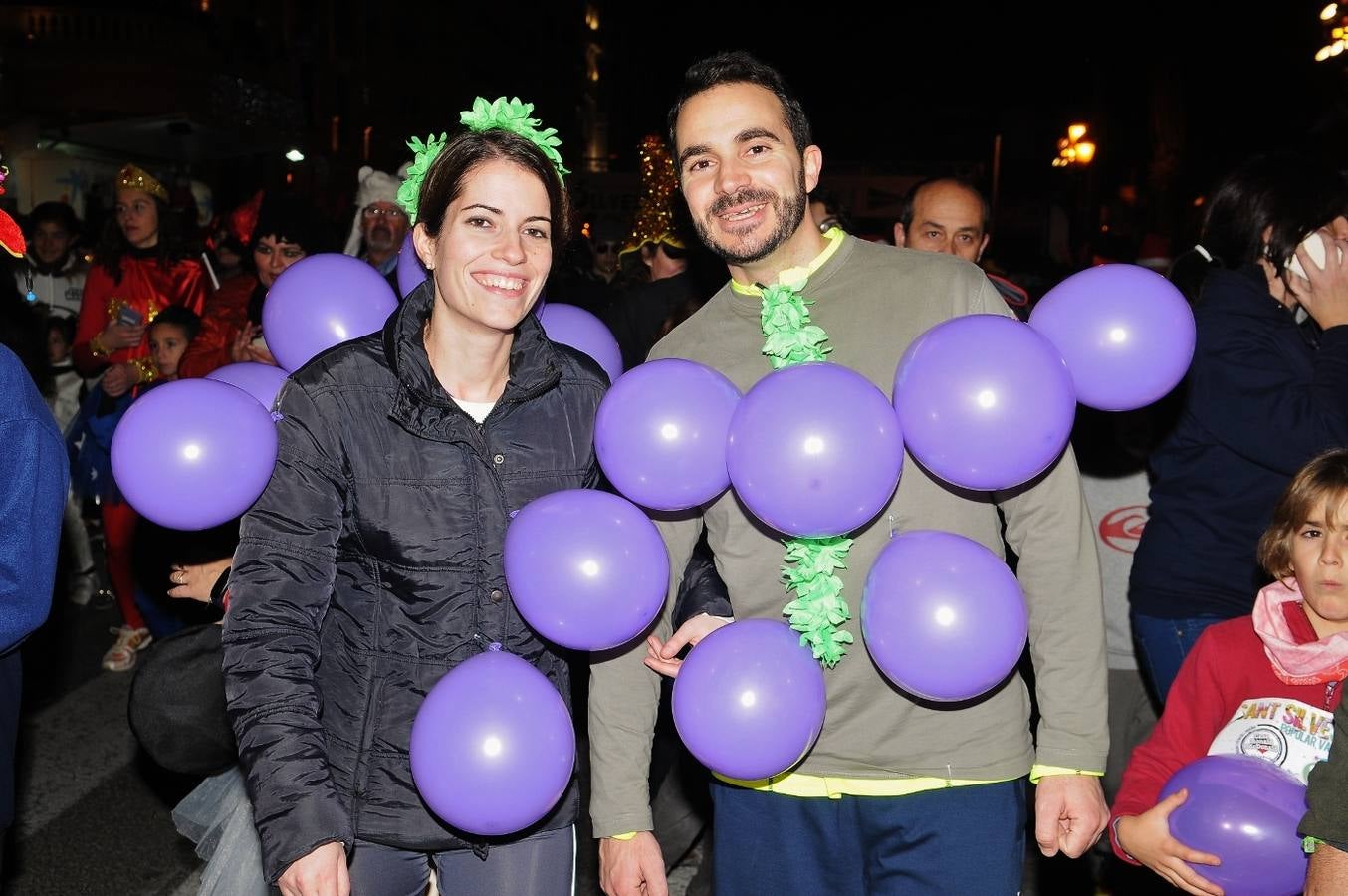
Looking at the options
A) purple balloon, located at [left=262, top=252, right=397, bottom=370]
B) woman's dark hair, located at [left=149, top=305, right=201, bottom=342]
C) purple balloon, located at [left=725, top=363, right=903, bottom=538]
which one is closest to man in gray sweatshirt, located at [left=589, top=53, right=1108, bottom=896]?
purple balloon, located at [left=725, top=363, right=903, bottom=538]

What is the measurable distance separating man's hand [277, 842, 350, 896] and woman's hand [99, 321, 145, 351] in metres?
4.69

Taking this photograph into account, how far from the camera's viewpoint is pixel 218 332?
5223mm

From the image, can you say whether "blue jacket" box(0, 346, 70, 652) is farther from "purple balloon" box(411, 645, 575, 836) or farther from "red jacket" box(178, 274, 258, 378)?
"red jacket" box(178, 274, 258, 378)

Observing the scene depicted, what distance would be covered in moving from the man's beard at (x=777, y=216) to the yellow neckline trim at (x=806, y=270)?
0.06 meters

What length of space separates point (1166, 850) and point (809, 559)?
947 millimetres

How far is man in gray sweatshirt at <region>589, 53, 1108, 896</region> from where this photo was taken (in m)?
2.19

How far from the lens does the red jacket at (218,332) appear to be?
5156mm

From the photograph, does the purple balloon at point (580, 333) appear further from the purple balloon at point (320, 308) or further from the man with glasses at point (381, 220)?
the man with glasses at point (381, 220)

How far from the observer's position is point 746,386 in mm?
2451

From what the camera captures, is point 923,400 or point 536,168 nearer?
point 923,400

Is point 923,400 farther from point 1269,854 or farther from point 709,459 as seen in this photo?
point 1269,854

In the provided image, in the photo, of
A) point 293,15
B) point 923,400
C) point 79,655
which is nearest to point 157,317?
point 79,655

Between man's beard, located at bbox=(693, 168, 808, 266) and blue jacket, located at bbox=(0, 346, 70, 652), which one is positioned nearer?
blue jacket, located at bbox=(0, 346, 70, 652)

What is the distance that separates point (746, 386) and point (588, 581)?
2.04ft
